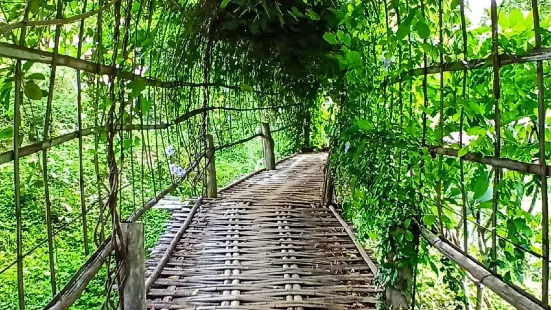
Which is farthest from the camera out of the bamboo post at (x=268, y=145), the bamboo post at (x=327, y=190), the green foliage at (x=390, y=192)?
the bamboo post at (x=268, y=145)

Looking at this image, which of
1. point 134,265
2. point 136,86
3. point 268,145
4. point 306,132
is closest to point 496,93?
point 136,86

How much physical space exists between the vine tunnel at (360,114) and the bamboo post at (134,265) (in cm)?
6

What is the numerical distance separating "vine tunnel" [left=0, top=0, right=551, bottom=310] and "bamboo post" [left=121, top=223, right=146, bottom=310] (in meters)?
0.06

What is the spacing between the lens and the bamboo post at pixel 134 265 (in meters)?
1.53

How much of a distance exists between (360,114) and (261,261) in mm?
970

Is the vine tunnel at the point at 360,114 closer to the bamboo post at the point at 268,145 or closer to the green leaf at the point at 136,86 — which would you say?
the green leaf at the point at 136,86

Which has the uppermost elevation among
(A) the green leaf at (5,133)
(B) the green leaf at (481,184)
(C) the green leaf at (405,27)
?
(C) the green leaf at (405,27)

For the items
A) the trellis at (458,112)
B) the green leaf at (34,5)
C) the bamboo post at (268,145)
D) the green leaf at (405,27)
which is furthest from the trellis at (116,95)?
the trellis at (458,112)

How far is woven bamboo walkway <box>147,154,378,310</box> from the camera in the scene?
7.55ft

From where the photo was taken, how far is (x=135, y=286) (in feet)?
5.31

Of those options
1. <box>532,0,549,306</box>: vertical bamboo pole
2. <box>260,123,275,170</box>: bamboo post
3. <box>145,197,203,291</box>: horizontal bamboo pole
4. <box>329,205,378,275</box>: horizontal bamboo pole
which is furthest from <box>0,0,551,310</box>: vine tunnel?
<box>260,123,275,170</box>: bamboo post

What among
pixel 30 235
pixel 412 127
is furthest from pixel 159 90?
pixel 30 235

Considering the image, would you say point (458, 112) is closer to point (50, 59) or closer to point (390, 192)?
point (390, 192)

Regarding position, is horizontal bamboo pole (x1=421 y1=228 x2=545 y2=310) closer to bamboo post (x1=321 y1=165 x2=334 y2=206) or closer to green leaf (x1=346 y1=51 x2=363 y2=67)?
green leaf (x1=346 y1=51 x2=363 y2=67)
